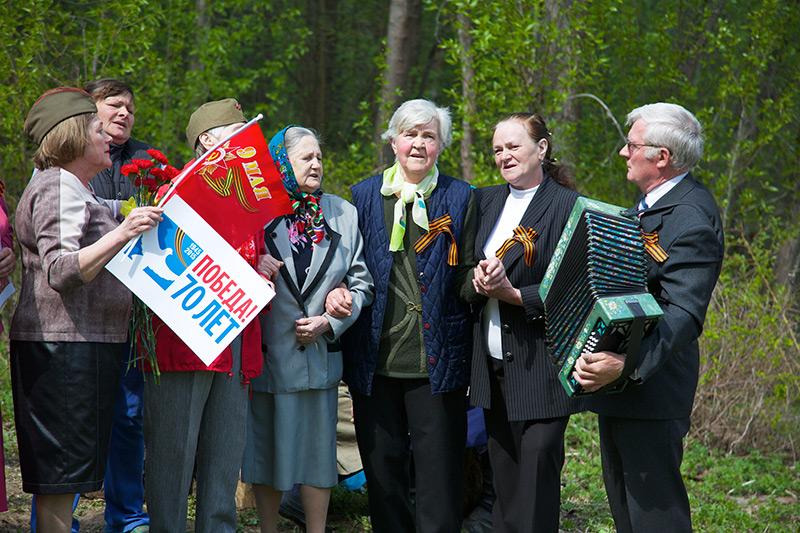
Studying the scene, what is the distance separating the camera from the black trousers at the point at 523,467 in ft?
11.5

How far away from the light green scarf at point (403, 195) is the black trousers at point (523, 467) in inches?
29.0

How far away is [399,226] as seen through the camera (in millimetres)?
3723

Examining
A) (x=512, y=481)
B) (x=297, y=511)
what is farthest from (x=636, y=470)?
(x=297, y=511)

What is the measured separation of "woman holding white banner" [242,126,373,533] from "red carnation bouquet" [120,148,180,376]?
59 cm

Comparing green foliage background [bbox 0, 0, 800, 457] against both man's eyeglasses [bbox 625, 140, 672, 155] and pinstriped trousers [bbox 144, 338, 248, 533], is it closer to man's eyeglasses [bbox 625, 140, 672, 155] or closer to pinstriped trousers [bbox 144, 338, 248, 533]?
man's eyeglasses [bbox 625, 140, 672, 155]

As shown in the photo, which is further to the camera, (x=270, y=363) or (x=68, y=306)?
(x=270, y=363)

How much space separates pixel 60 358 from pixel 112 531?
1.44 metres

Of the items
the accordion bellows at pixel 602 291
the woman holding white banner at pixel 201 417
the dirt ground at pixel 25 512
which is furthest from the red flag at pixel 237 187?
the dirt ground at pixel 25 512

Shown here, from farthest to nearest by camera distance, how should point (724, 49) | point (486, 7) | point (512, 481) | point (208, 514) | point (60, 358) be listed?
point (724, 49)
point (486, 7)
point (512, 481)
point (208, 514)
point (60, 358)

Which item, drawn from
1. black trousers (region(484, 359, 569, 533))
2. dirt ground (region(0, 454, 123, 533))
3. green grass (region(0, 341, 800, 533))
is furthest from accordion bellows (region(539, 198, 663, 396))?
dirt ground (region(0, 454, 123, 533))

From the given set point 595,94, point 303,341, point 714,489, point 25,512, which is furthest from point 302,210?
point 595,94

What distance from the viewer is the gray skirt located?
3.65 meters

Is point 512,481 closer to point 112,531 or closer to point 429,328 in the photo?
point 429,328

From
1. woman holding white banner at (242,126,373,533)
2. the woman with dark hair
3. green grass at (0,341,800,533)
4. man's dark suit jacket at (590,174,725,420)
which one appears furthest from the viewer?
green grass at (0,341,800,533)
